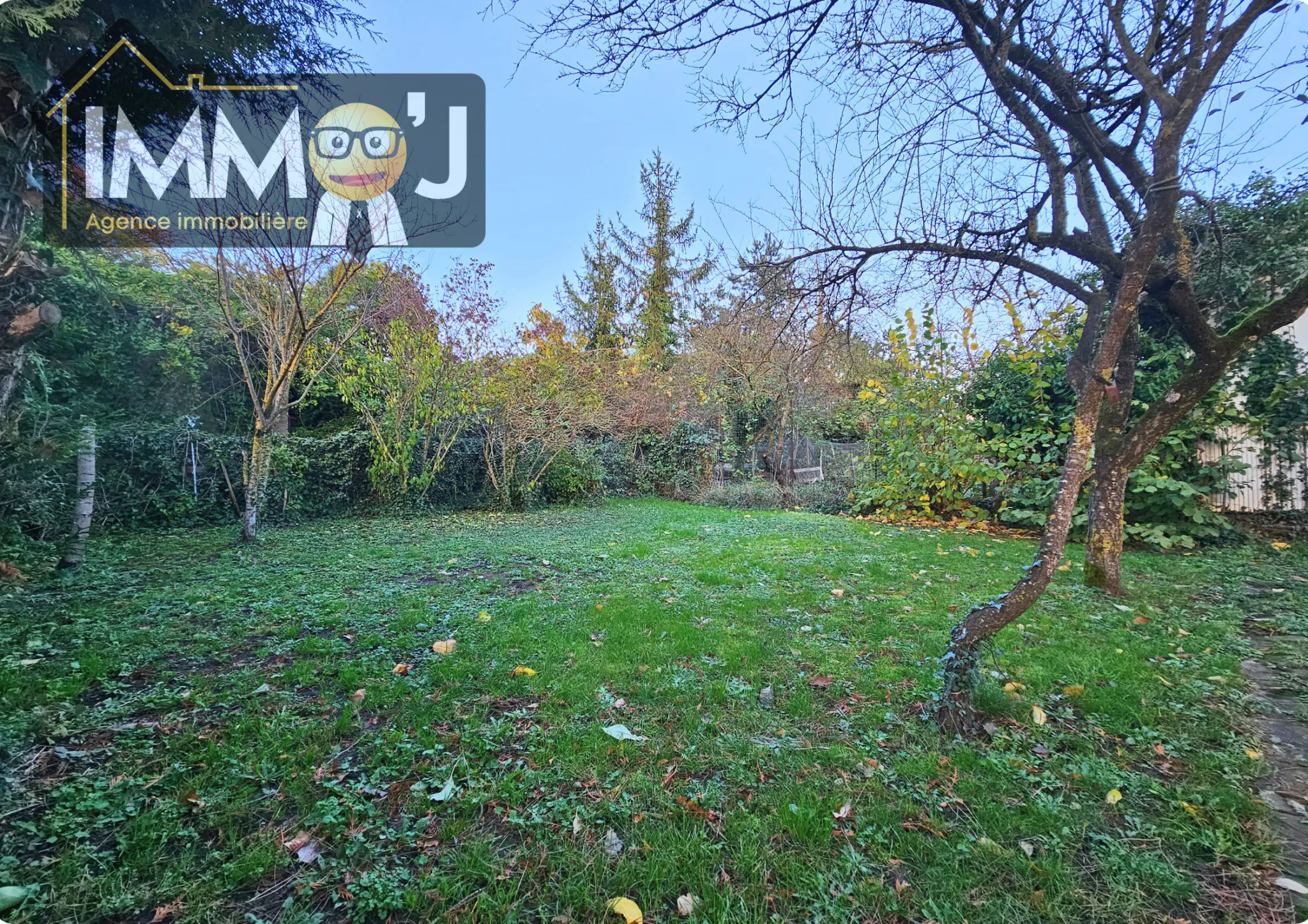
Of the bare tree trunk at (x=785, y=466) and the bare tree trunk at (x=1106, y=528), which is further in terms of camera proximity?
the bare tree trunk at (x=785, y=466)

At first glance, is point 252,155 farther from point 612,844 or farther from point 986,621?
point 986,621

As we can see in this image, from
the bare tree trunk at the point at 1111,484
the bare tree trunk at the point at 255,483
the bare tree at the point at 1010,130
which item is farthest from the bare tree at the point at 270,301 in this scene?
the bare tree trunk at the point at 1111,484

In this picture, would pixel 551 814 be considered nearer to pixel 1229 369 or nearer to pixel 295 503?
pixel 295 503

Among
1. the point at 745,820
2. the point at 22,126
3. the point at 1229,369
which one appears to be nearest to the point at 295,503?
the point at 22,126

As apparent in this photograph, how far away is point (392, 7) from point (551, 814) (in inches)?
228

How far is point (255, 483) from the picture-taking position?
5543 mm

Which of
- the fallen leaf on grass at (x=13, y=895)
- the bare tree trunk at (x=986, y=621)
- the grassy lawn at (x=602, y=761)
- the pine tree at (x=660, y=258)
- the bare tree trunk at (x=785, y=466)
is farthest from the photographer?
the pine tree at (x=660, y=258)

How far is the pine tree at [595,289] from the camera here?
64.7 feet

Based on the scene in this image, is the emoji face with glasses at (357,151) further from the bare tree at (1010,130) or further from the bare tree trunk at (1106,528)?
the bare tree trunk at (1106,528)

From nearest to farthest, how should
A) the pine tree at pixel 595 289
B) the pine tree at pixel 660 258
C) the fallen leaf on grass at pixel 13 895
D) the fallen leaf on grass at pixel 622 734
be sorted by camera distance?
the fallen leaf on grass at pixel 13 895 → the fallen leaf on grass at pixel 622 734 → the pine tree at pixel 595 289 → the pine tree at pixel 660 258

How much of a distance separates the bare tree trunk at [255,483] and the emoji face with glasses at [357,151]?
293 centimetres

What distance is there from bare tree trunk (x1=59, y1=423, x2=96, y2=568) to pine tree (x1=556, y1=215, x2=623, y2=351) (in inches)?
632

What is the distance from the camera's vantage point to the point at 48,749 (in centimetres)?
178

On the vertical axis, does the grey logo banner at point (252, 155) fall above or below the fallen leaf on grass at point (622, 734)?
above
